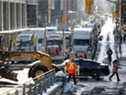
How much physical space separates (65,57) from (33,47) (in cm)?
463

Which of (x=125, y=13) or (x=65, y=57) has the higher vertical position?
(x=125, y=13)

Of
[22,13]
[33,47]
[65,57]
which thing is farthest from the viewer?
[22,13]

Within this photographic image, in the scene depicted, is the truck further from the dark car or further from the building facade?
the dark car

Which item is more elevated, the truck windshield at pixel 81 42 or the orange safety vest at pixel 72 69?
the orange safety vest at pixel 72 69

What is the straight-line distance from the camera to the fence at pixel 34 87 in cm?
1773

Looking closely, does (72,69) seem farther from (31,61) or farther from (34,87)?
(34,87)

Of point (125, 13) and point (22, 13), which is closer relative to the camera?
point (125, 13)

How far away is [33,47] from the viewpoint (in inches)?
2056

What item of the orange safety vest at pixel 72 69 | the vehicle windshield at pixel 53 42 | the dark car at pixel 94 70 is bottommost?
the dark car at pixel 94 70

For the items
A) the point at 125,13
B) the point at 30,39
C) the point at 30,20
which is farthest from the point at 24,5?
the point at 30,39

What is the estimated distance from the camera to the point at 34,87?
797 inches

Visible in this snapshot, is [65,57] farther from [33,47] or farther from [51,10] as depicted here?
[51,10]

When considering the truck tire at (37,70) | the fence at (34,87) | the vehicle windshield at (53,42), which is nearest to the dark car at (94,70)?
the truck tire at (37,70)

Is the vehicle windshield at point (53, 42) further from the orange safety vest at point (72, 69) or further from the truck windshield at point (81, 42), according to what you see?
the orange safety vest at point (72, 69)
